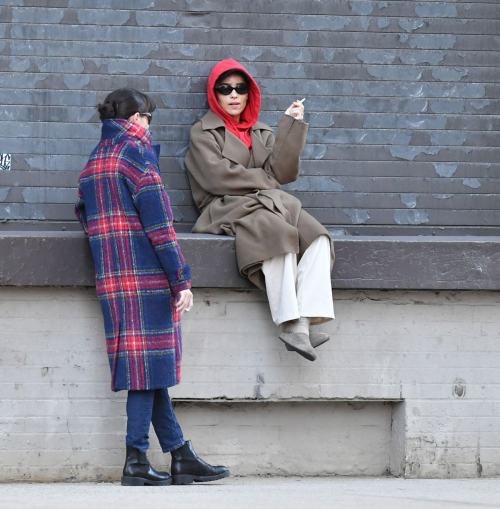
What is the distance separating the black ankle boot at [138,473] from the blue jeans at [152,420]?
0.13 ft

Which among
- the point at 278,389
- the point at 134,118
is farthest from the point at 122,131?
the point at 278,389

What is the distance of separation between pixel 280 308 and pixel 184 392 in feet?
2.25

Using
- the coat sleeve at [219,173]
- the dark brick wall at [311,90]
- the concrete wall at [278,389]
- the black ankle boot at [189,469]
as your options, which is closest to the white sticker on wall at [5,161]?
the dark brick wall at [311,90]

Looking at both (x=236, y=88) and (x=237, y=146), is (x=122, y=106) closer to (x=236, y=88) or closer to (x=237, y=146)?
(x=237, y=146)

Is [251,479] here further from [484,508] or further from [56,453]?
[484,508]

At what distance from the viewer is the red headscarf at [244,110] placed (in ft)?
18.5

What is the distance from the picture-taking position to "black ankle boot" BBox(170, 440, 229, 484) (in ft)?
15.9

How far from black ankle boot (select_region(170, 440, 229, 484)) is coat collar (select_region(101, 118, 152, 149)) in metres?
1.48

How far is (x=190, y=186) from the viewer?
5.84 metres

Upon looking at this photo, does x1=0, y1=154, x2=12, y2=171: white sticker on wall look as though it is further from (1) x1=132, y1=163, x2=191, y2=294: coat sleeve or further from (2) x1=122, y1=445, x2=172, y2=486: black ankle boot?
(2) x1=122, y1=445, x2=172, y2=486: black ankle boot

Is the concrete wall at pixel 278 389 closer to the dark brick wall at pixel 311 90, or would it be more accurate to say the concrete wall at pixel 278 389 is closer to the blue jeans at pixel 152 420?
the blue jeans at pixel 152 420

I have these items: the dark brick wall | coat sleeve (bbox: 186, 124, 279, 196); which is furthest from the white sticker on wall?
coat sleeve (bbox: 186, 124, 279, 196)

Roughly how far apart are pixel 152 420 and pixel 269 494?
2.34ft

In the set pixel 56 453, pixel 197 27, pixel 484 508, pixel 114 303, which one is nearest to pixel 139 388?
pixel 114 303
